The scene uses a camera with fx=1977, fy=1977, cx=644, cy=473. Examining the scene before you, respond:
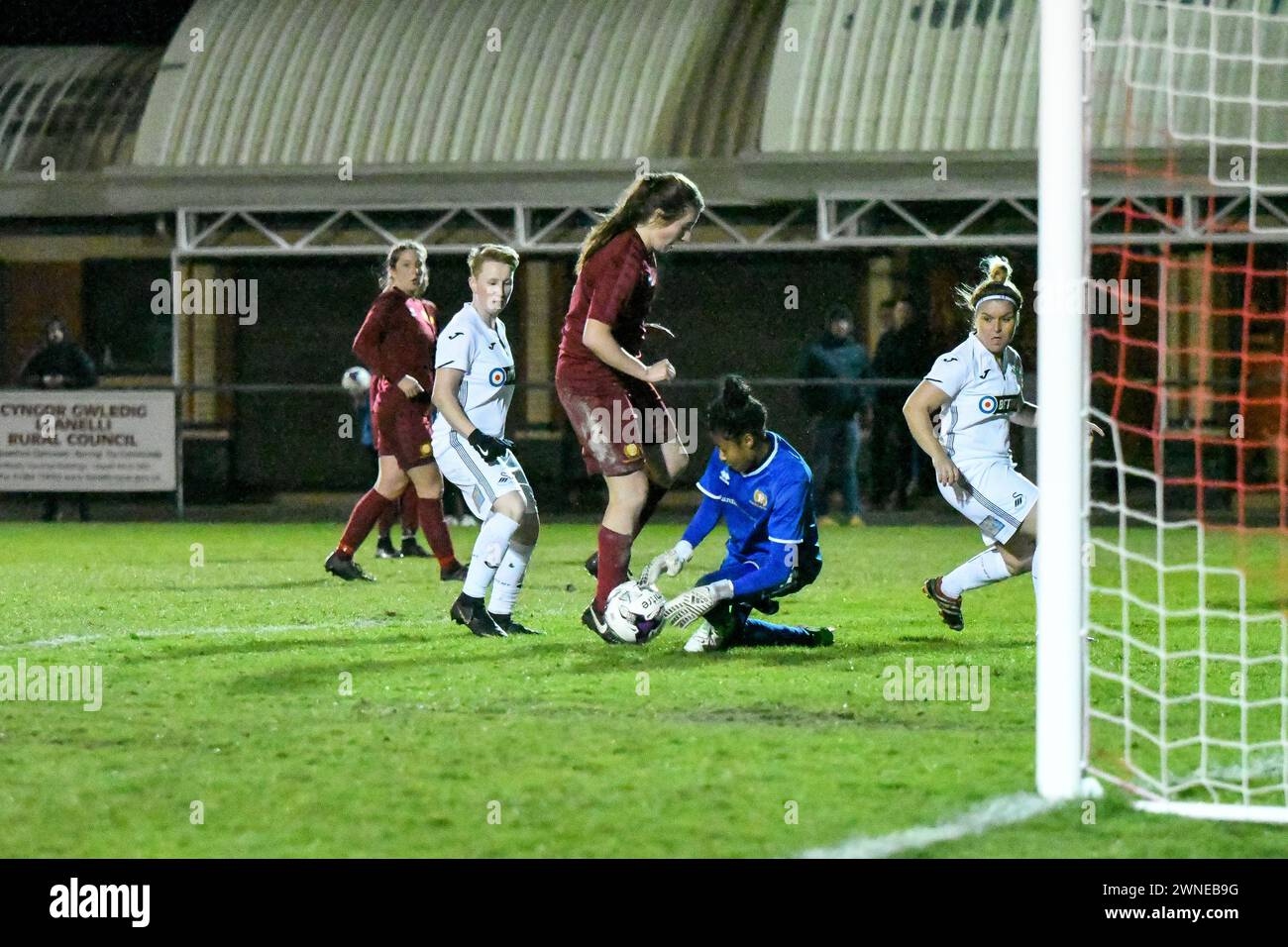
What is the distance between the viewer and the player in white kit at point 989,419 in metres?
8.13

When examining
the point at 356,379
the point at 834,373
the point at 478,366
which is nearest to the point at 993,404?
the point at 478,366

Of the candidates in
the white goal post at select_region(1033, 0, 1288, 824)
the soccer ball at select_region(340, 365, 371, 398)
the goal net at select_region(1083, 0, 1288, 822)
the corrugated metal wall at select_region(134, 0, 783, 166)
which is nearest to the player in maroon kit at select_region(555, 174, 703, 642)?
the white goal post at select_region(1033, 0, 1288, 824)

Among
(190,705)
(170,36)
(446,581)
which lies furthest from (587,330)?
(170,36)

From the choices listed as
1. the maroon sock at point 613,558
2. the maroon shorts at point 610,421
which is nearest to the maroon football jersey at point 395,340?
the maroon shorts at point 610,421

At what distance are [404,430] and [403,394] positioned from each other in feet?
0.66

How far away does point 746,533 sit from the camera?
789cm

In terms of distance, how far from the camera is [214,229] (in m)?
19.8

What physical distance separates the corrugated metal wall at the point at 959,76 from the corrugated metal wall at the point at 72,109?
730 centimetres

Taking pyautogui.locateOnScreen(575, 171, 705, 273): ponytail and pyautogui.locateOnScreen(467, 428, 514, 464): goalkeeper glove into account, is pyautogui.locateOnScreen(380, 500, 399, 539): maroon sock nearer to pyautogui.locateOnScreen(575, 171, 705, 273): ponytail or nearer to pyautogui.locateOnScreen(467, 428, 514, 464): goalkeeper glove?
pyautogui.locateOnScreen(467, 428, 514, 464): goalkeeper glove

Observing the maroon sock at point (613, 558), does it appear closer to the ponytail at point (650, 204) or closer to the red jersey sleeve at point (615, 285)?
the red jersey sleeve at point (615, 285)

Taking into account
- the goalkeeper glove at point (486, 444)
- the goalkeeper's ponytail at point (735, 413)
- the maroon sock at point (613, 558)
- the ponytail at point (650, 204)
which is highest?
the ponytail at point (650, 204)

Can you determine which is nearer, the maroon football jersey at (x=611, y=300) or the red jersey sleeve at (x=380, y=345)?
the maroon football jersey at (x=611, y=300)

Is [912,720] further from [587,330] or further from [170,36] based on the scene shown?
[170,36]

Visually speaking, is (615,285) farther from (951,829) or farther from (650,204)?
(951,829)
